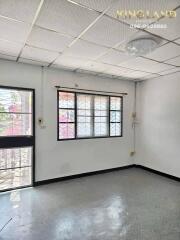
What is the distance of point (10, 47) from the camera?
2.88 meters

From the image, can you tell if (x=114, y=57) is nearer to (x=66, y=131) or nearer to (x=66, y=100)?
(x=66, y=100)

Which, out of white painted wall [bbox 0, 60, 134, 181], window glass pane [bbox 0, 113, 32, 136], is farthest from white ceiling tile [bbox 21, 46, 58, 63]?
window glass pane [bbox 0, 113, 32, 136]

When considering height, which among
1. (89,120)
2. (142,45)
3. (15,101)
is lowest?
(89,120)

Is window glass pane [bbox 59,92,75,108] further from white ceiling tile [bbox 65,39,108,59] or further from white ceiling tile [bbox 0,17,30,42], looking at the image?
white ceiling tile [bbox 0,17,30,42]

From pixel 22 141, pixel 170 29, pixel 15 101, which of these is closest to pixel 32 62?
pixel 15 101

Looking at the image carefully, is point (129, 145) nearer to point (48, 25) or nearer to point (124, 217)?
point (124, 217)

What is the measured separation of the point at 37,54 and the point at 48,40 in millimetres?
679

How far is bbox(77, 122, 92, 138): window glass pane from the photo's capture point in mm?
4473

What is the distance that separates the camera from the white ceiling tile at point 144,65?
3.46 meters

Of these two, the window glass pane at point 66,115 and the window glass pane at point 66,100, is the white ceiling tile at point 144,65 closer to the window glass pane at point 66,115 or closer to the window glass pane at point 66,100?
the window glass pane at point 66,100

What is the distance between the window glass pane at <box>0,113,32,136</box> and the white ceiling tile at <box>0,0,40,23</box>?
211 cm

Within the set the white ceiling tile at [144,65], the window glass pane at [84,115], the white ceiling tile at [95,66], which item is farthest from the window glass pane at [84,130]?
the white ceiling tile at [144,65]

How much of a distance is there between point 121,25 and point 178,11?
→ 2.12 feet

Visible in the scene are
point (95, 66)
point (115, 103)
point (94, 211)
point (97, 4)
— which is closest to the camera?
point (97, 4)
